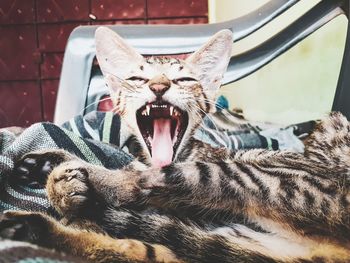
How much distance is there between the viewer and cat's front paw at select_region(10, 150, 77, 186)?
0.56 meters

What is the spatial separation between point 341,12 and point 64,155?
0.73 meters

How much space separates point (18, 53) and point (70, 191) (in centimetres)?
237

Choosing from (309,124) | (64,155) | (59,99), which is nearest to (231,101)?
(309,124)

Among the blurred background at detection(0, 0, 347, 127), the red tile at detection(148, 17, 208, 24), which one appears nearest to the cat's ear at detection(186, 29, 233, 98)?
the blurred background at detection(0, 0, 347, 127)

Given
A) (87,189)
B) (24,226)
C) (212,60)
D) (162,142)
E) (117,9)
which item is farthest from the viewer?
(117,9)

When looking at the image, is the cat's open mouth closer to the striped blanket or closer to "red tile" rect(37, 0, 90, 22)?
the striped blanket

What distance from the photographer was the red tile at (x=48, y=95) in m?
2.68

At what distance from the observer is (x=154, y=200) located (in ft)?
1.72

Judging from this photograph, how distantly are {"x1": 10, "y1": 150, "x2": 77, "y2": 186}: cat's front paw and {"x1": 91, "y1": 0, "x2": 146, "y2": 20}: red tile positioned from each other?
206 centimetres

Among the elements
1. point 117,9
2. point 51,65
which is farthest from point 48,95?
point 117,9

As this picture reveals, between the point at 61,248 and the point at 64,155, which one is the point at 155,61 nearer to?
the point at 64,155

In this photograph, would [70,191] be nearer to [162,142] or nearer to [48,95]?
[162,142]

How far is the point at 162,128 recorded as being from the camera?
0.65m

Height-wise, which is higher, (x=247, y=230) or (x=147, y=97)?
(x=147, y=97)
